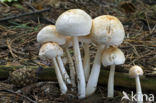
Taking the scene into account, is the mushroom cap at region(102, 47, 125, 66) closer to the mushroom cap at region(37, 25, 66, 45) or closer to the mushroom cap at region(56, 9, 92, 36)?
the mushroom cap at region(56, 9, 92, 36)

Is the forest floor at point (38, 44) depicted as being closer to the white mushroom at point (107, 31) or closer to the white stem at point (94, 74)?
the white stem at point (94, 74)

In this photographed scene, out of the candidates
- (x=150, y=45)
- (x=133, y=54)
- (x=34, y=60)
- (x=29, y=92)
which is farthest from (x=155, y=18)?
(x=29, y=92)

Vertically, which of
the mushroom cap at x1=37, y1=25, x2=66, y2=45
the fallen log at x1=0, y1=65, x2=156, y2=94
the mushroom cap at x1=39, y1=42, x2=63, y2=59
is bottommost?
the fallen log at x1=0, y1=65, x2=156, y2=94

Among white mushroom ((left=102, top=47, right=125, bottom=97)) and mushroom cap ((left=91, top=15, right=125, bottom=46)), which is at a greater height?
mushroom cap ((left=91, top=15, right=125, bottom=46))
